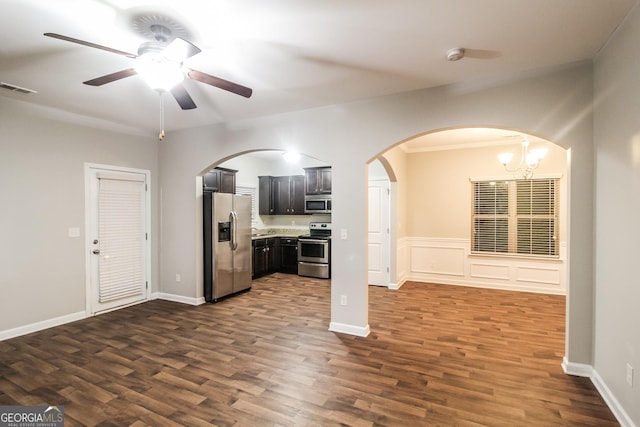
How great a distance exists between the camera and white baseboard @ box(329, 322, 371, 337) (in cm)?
366

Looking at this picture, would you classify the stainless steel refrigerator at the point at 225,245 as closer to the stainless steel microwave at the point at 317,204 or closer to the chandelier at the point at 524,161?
the stainless steel microwave at the point at 317,204

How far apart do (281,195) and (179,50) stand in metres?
5.84

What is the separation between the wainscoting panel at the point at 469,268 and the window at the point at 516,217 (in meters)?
0.18

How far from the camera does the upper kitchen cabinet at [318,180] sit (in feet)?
23.2

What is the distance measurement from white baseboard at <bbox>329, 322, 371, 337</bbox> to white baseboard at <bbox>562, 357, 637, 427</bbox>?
1.92 m

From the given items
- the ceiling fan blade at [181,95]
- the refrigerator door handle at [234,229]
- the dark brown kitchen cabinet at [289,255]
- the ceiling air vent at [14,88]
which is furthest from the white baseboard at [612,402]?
the ceiling air vent at [14,88]

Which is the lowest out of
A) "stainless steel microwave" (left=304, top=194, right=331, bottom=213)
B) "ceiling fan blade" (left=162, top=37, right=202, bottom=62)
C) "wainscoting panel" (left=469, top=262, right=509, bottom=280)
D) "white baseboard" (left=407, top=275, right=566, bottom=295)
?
"white baseboard" (left=407, top=275, right=566, bottom=295)

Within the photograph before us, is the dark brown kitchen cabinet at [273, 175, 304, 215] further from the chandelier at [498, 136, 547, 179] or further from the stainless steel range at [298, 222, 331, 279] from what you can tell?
the chandelier at [498, 136, 547, 179]

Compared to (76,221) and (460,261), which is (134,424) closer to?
(76,221)

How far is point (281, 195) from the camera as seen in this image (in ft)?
25.4

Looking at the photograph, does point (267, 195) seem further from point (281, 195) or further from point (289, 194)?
point (289, 194)

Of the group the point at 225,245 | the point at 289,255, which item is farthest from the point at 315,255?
the point at 225,245

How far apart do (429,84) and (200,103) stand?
2.67 meters

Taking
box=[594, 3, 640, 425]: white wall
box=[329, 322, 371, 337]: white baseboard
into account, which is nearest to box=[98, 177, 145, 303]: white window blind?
box=[329, 322, 371, 337]: white baseboard
